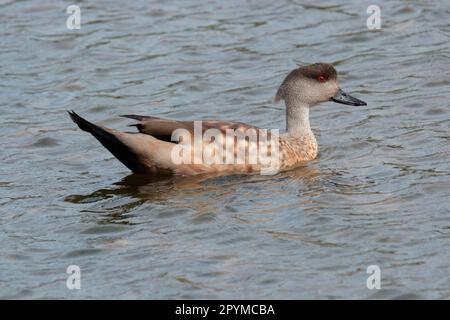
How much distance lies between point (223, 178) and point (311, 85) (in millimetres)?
1483

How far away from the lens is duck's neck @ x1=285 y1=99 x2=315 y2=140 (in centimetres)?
1175

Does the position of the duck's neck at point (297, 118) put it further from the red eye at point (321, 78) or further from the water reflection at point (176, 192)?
the water reflection at point (176, 192)

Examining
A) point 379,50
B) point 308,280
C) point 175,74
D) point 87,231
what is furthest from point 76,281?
point 379,50

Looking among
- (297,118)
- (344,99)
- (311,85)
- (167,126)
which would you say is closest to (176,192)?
(167,126)

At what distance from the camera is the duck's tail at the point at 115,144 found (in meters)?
10.5

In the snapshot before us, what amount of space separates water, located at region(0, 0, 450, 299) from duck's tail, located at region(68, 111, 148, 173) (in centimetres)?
Answer: 20

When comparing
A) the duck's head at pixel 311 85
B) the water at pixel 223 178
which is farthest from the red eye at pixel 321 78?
the water at pixel 223 178

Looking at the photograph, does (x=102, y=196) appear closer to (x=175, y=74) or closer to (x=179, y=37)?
(x=175, y=74)

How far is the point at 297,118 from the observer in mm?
11797

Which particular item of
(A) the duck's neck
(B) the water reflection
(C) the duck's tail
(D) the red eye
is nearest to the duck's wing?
(C) the duck's tail

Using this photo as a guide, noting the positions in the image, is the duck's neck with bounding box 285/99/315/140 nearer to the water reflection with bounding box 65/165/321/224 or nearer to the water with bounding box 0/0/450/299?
the water with bounding box 0/0/450/299

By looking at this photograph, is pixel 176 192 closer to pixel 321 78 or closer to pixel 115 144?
pixel 115 144

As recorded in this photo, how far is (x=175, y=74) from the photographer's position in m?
14.2

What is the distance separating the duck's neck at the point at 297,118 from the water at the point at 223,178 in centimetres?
32
